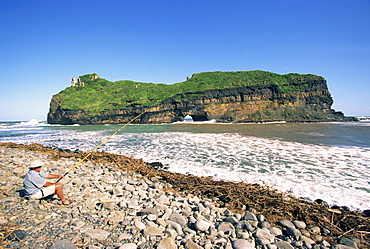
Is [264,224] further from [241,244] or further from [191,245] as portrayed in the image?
[191,245]

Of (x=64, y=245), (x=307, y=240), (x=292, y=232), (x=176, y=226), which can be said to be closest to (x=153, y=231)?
(x=176, y=226)

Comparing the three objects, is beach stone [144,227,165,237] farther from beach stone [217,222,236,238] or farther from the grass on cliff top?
the grass on cliff top

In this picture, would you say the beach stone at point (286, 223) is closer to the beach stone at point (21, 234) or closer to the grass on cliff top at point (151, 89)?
the beach stone at point (21, 234)

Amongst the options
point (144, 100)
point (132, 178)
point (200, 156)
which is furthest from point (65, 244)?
point (144, 100)

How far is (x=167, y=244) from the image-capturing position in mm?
2684

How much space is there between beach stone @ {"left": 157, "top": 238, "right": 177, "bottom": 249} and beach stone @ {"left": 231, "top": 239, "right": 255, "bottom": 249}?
888mm

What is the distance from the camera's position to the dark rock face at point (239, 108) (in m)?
54.4

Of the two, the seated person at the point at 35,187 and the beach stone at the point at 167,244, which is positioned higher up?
the seated person at the point at 35,187

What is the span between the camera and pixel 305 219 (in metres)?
3.62

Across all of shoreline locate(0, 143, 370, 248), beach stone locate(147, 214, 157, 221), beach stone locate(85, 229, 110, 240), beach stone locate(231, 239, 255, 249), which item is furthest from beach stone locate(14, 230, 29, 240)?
beach stone locate(231, 239, 255, 249)

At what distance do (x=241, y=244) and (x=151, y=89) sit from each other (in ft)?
245

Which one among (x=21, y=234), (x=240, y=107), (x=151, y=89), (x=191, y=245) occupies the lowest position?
(x=191, y=245)

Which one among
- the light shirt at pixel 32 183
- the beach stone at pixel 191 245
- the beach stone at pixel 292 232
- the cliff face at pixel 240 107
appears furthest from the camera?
the cliff face at pixel 240 107

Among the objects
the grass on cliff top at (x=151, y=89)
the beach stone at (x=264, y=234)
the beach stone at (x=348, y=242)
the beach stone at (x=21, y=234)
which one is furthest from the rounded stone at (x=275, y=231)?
the grass on cliff top at (x=151, y=89)
